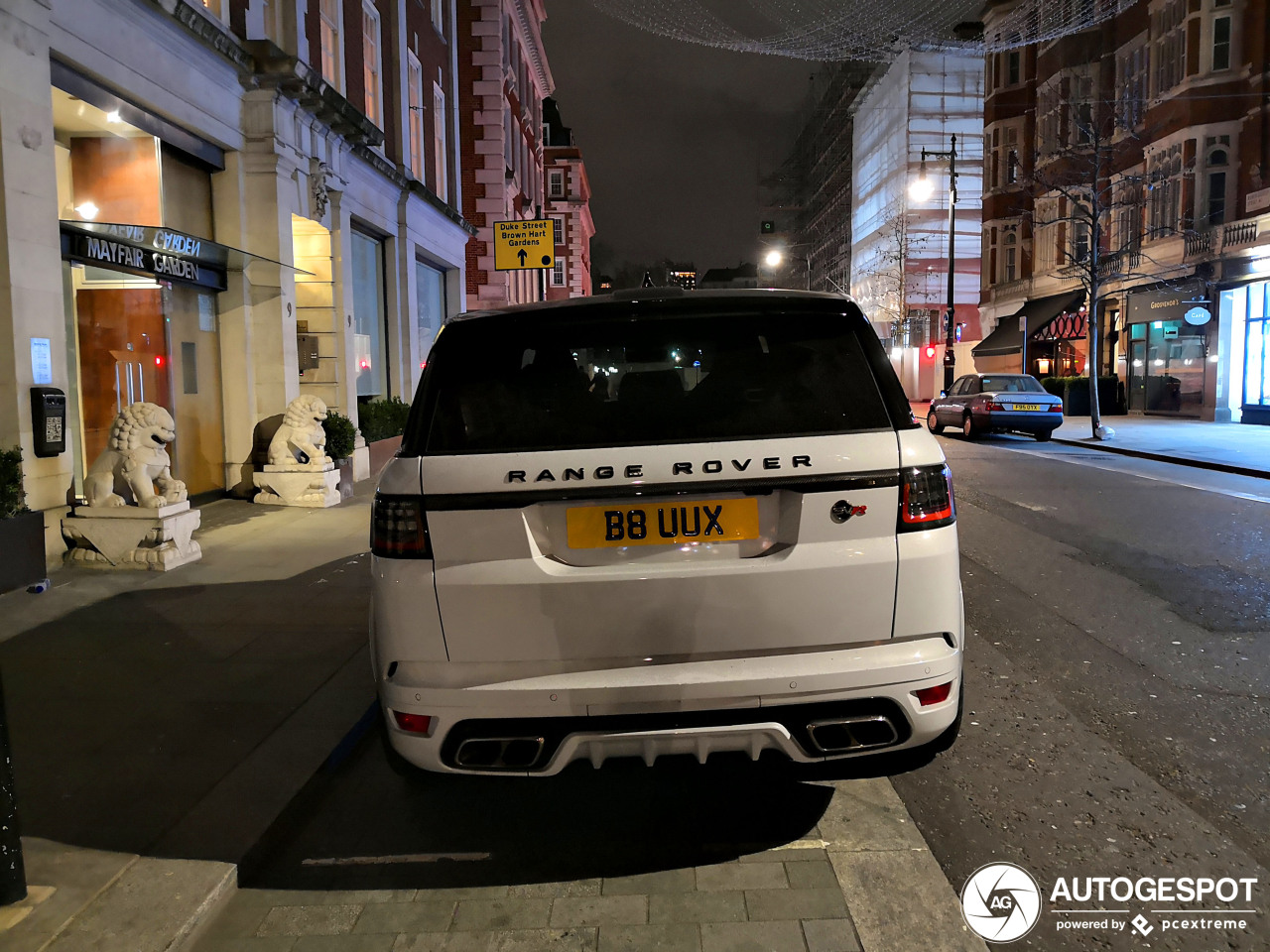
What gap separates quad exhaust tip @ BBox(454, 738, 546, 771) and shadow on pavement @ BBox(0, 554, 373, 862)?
100cm

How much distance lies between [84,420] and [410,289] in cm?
1166

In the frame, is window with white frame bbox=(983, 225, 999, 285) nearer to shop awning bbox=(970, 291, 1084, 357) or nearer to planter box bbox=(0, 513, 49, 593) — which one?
shop awning bbox=(970, 291, 1084, 357)

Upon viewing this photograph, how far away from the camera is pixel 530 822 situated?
11.8 feet

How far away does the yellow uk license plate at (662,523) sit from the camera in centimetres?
286

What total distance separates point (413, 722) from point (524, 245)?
19.9m

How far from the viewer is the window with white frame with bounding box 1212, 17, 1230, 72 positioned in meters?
25.3

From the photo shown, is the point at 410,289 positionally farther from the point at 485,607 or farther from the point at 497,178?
the point at 485,607

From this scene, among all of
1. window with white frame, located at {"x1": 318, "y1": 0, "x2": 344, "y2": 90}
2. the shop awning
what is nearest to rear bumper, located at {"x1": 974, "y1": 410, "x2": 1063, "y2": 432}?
the shop awning

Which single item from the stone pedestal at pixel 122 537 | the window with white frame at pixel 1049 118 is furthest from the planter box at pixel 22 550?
the window with white frame at pixel 1049 118

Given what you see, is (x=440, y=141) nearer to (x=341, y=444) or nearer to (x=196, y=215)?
(x=196, y=215)

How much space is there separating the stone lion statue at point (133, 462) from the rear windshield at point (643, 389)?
19.4 feet

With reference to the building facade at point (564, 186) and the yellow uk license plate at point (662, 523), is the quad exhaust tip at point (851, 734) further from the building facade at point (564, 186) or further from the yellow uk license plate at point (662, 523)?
the building facade at point (564, 186)

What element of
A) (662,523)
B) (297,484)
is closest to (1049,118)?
(297,484)

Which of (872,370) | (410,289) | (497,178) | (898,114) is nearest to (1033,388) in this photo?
(410,289)
